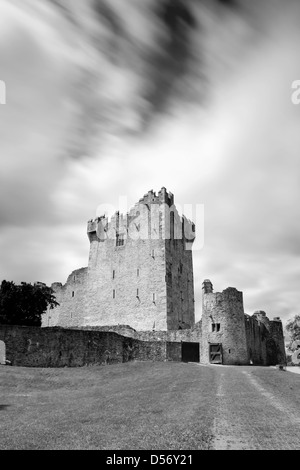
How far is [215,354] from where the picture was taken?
36.8m

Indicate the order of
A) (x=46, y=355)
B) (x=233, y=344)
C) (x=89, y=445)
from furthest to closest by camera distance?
(x=233, y=344) < (x=46, y=355) < (x=89, y=445)

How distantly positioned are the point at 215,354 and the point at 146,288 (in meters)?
18.4

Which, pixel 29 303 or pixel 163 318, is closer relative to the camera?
pixel 29 303

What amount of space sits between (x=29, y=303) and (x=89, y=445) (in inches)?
1473

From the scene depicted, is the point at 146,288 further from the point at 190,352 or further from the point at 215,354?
Answer: the point at 215,354

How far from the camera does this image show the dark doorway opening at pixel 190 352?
1508 inches

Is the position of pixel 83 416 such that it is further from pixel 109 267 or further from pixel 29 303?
pixel 109 267

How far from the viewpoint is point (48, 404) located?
1745cm

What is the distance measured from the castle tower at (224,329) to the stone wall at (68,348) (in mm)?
4939

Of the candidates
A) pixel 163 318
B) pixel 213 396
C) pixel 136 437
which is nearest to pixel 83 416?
pixel 136 437

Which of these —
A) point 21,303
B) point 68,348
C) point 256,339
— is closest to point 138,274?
point 21,303

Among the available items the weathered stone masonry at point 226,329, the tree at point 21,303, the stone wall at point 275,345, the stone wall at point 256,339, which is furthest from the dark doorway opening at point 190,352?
the tree at point 21,303

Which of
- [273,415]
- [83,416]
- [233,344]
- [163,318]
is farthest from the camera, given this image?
[163,318]

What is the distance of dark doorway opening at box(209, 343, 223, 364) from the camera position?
3638 centimetres
